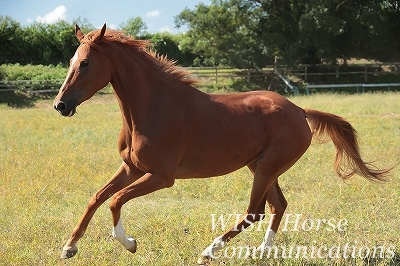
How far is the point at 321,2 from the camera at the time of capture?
33188 mm

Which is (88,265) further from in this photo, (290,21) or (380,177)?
Result: (290,21)

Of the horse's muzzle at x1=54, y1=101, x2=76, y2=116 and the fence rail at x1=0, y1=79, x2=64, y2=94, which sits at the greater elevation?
the horse's muzzle at x1=54, y1=101, x2=76, y2=116

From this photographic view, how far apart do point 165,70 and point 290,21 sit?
3192 centimetres

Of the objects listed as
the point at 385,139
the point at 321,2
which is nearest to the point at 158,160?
the point at 385,139

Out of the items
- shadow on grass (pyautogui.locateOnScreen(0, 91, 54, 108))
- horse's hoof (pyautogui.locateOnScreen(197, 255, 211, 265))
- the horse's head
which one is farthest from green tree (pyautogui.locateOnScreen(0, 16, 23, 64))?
horse's hoof (pyautogui.locateOnScreen(197, 255, 211, 265))

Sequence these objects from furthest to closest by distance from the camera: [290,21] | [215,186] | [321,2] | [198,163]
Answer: [290,21], [321,2], [215,186], [198,163]

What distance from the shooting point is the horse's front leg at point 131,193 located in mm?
4586

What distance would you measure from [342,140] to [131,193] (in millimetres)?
2999

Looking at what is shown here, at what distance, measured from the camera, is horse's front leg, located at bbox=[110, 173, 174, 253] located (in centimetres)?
459

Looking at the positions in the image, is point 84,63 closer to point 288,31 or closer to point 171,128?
point 171,128

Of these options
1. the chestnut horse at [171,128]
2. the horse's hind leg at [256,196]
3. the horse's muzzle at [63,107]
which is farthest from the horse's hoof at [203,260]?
the horse's muzzle at [63,107]

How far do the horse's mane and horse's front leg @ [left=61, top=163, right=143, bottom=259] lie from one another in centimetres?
110

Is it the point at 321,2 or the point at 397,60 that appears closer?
the point at 321,2

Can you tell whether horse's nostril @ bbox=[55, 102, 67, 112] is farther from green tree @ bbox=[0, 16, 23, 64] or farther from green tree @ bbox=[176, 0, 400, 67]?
green tree @ bbox=[0, 16, 23, 64]
